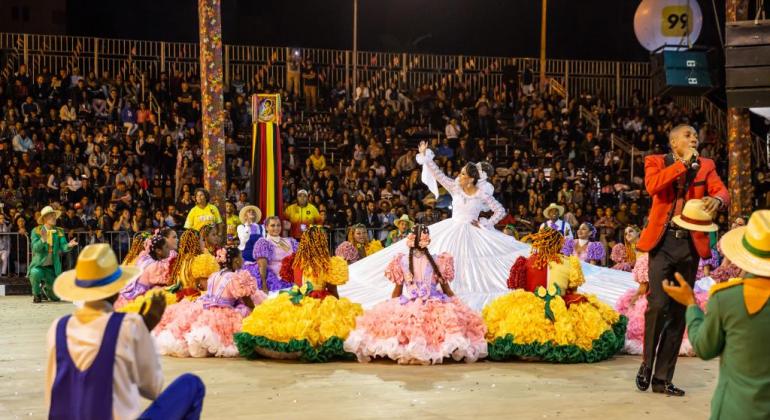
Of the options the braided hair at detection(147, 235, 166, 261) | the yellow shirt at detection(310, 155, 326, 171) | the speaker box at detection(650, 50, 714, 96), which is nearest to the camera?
the braided hair at detection(147, 235, 166, 261)

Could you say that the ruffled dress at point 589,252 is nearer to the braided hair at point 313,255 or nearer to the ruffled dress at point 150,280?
the braided hair at point 313,255

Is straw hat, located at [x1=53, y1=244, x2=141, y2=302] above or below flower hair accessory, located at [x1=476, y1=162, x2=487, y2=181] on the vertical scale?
below

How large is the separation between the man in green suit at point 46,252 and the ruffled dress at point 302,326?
7270mm

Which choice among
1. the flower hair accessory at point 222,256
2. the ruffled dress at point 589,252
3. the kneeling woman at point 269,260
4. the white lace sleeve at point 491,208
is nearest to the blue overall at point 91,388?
the flower hair accessory at point 222,256

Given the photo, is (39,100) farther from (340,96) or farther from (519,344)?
(519,344)

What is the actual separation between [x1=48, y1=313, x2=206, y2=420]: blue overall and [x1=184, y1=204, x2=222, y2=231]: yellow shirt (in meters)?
9.61

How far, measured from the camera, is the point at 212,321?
9484mm

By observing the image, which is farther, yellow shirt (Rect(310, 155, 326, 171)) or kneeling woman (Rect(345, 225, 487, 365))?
yellow shirt (Rect(310, 155, 326, 171))

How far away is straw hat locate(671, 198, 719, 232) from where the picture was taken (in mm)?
6934

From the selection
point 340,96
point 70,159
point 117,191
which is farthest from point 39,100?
point 340,96

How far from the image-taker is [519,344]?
902cm

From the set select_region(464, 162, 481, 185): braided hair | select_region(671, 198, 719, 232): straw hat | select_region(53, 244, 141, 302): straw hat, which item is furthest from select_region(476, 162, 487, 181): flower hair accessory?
select_region(53, 244, 141, 302): straw hat

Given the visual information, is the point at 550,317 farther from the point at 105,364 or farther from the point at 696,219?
the point at 105,364

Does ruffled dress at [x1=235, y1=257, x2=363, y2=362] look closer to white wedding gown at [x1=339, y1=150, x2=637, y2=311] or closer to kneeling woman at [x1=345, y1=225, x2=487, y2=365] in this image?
kneeling woman at [x1=345, y1=225, x2=487, y2=365]
